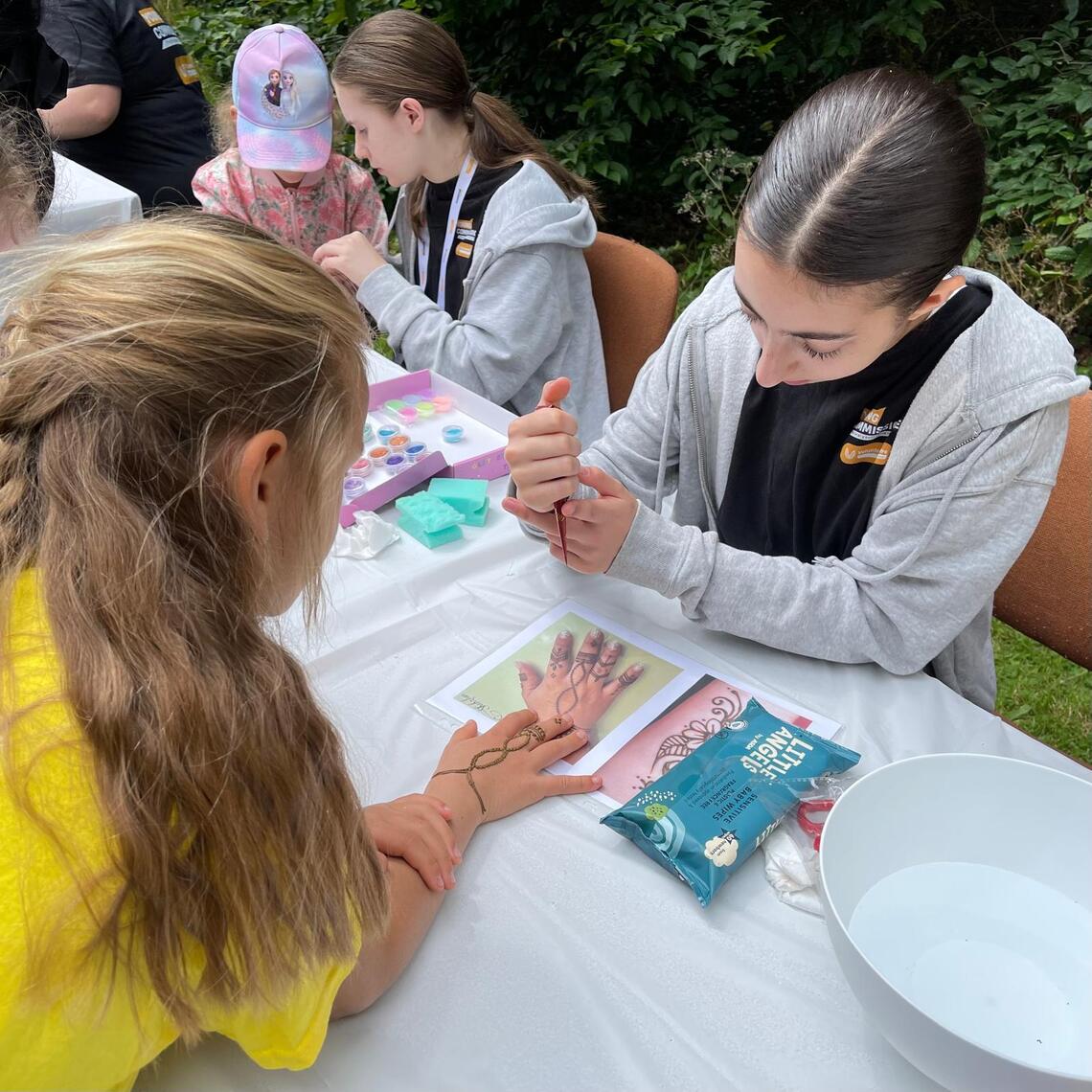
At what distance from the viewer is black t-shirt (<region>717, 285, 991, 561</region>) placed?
3.51 ft

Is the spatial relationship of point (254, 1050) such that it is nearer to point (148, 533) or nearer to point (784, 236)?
point (148, 533)

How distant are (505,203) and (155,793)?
1.59 meters

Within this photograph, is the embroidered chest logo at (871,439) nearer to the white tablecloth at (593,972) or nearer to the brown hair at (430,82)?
the white tablecloth at (593,972)

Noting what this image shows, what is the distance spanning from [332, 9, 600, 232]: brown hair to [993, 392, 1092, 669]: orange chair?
1123mm

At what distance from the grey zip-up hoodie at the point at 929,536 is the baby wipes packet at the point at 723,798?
179 millimetres

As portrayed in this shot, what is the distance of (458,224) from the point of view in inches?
78.9

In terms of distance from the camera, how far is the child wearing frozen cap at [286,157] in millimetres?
2076

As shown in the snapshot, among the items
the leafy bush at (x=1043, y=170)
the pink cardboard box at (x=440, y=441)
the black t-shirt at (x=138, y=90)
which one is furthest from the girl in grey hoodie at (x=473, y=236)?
the leafy bush at (x=1043, y=170)

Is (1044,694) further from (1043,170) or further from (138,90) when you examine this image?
(138,90)

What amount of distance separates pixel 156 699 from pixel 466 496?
0.74 m

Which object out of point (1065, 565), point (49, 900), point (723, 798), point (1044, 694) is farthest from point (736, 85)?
point (49, 900)

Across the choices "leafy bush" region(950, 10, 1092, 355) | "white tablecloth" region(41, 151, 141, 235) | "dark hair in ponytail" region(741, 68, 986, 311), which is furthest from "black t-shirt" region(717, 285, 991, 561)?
"leafy bush" region(950, 10, 1092, 355)

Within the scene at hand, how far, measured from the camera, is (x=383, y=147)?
1.97 metres

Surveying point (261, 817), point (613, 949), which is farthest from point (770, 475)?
point (261, 817)
